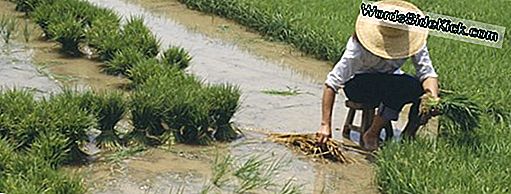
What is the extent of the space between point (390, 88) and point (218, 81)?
1.71 metres

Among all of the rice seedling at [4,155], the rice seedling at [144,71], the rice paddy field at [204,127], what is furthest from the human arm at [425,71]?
the rice seedling at [4,155]

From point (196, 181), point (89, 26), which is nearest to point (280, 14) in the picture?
point (89, 26)

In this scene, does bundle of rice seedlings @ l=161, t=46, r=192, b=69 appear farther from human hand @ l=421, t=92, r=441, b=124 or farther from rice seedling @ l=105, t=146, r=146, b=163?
human hand @ l=421, t=92, r=441, b=124

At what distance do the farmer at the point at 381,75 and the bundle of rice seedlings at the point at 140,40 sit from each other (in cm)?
189

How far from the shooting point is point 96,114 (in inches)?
185

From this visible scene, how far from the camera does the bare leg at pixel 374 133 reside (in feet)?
16.5

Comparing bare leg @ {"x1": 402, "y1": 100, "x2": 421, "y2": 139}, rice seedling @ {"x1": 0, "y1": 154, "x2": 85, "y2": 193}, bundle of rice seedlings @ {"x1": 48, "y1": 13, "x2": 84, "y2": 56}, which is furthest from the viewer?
bundle of rice seedlings @ {"x1": 48, "y1": 13, "x2": 84, "y2": 56}

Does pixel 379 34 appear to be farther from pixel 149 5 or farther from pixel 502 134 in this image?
pixel 149 5

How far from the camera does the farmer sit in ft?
15.6

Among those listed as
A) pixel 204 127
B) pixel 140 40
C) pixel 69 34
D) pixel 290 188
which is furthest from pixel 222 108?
pixel 69 34

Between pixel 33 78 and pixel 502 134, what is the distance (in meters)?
3.01

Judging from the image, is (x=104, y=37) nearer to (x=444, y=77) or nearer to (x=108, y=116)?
(x=108, y=116)

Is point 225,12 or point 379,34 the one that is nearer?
point 379,34

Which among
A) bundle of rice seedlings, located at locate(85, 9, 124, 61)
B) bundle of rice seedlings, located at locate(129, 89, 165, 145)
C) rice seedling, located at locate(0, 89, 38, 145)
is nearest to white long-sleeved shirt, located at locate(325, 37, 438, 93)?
bundle of rice seedlings, located at locate(129, 89, 165, 145)
